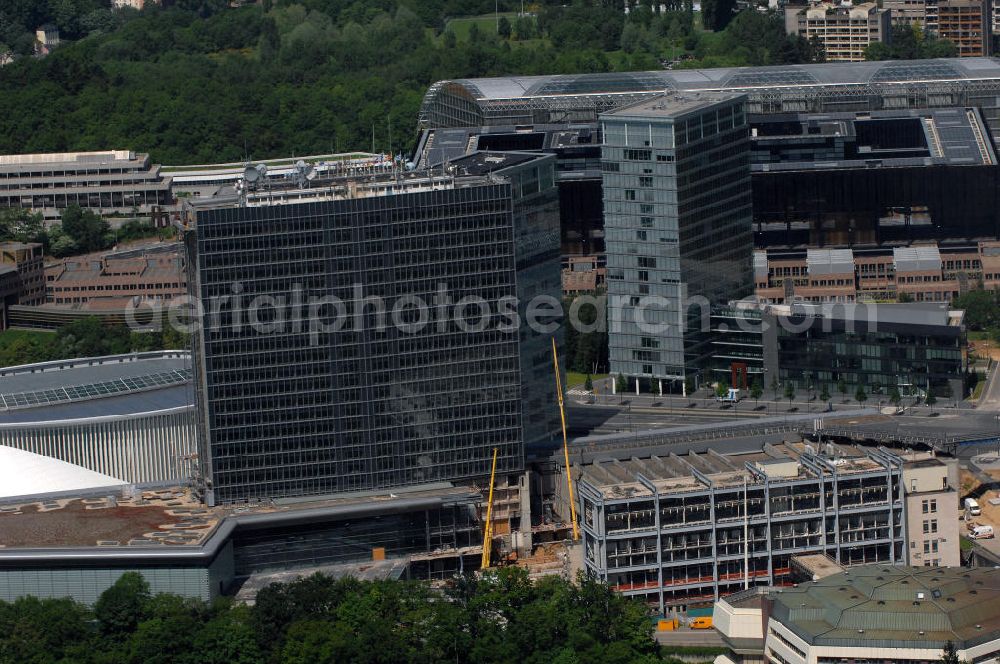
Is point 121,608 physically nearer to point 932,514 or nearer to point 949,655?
point 949,655

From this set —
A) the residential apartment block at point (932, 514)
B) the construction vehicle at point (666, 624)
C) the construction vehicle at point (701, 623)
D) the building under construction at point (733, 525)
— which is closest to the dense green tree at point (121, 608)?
the building under construction at point (733, 525)

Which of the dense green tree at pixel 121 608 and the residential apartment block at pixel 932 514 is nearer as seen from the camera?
the dense green tree at pixel 121 608

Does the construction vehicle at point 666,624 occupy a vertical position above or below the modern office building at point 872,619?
below

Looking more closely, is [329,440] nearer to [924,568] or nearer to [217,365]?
[217,365]

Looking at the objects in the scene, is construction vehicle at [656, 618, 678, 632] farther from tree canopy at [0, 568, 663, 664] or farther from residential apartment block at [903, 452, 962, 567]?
residential apartment block at [903, 452, 962, 567]

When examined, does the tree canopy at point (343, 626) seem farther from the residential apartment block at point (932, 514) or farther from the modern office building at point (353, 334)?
the residential apartment block at point (932, 514)

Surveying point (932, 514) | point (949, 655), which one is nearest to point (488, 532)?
point (932, 514)
